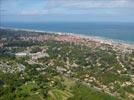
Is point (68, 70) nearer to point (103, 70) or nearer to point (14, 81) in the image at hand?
point (103, 70)

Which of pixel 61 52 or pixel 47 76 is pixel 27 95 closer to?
pixel 47 76

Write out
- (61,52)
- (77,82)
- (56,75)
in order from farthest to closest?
(61,52) < (56,75) < (77,82)

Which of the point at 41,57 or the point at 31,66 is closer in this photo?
the point at 31,66

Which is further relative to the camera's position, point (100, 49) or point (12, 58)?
point (100, 49)

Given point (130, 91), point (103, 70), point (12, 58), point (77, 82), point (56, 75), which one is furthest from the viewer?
point (12, 58)

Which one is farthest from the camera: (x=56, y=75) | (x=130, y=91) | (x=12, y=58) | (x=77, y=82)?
(x=12, y=58)

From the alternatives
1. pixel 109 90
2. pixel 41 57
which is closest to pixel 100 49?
pixel 41 57

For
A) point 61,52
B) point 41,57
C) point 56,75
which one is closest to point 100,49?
point 61,52

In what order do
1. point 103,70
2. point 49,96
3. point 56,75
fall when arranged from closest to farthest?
point 49,96, point 56,75, point 103,70
